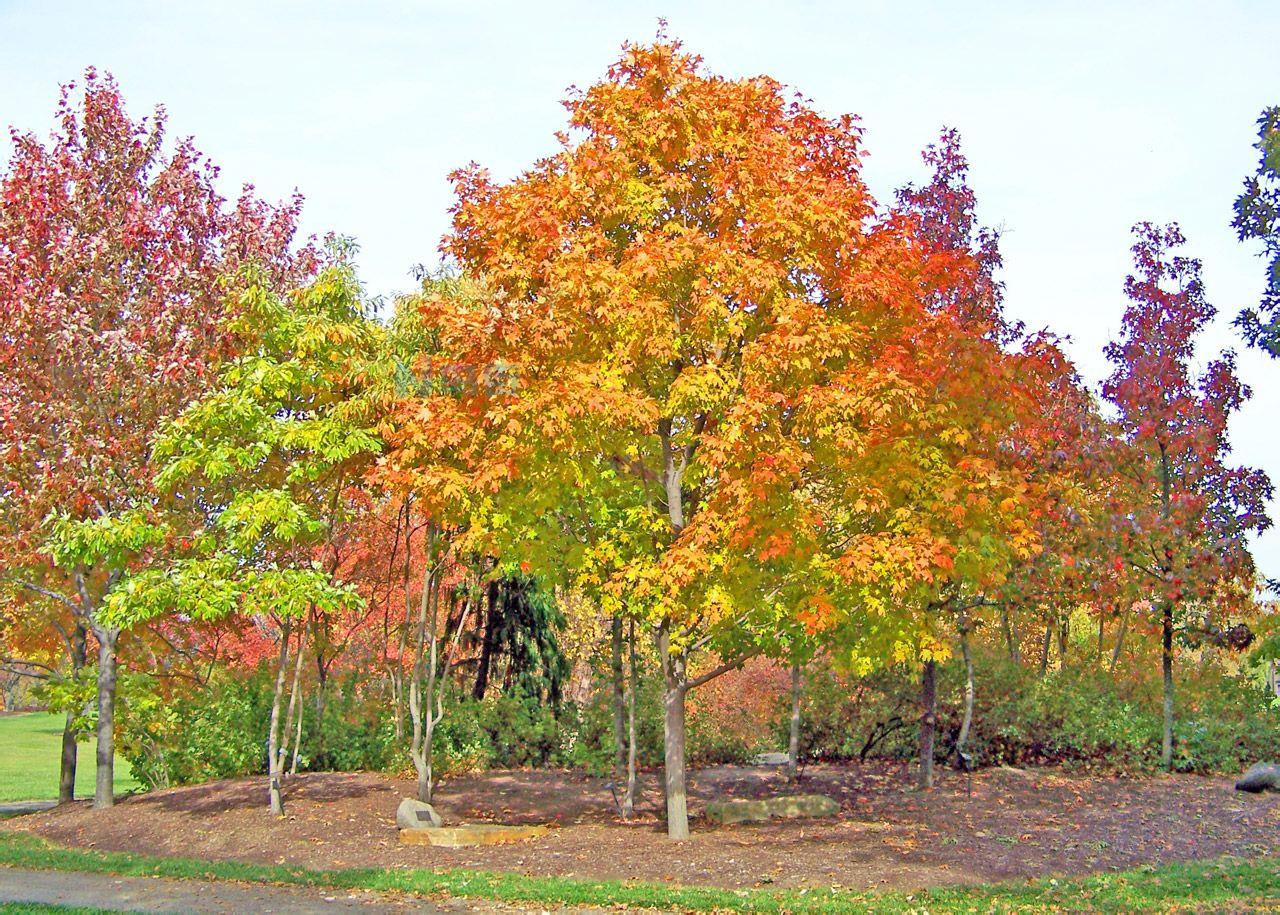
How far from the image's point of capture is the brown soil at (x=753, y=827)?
11.3 metres

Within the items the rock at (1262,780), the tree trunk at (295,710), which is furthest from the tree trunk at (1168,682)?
the tree trunk at (295,710)

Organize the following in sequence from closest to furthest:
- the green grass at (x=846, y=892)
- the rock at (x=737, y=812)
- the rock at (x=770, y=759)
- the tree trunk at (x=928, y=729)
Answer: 1. the green grass at (x=846, y=892)
2. the rock at (x=737, y=812)
3. the tree trunk at (x=928, y=729)
4. the rock at (x=770, y=759)

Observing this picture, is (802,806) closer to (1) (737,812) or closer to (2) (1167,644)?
(1) (737,812)

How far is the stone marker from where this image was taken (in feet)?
47.9

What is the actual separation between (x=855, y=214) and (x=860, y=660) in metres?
4.95

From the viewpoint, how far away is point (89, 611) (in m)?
16.4

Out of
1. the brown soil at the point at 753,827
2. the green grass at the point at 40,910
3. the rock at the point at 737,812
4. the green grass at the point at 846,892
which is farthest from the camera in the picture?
the rock at the point at 737,812

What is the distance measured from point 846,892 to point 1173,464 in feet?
38.8

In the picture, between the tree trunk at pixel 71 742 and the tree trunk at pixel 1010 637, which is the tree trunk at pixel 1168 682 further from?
the tree trunk at pixel 71 742

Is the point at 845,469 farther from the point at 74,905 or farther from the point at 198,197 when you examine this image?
the point at 198,197

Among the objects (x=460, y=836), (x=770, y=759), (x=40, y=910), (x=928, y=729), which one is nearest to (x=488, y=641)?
(x=770, y=759)

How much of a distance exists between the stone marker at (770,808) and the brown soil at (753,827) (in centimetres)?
23

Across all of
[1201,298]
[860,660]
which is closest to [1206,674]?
[1201,298]

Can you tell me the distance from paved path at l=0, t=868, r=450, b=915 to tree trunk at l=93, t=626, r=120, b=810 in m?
4.83
